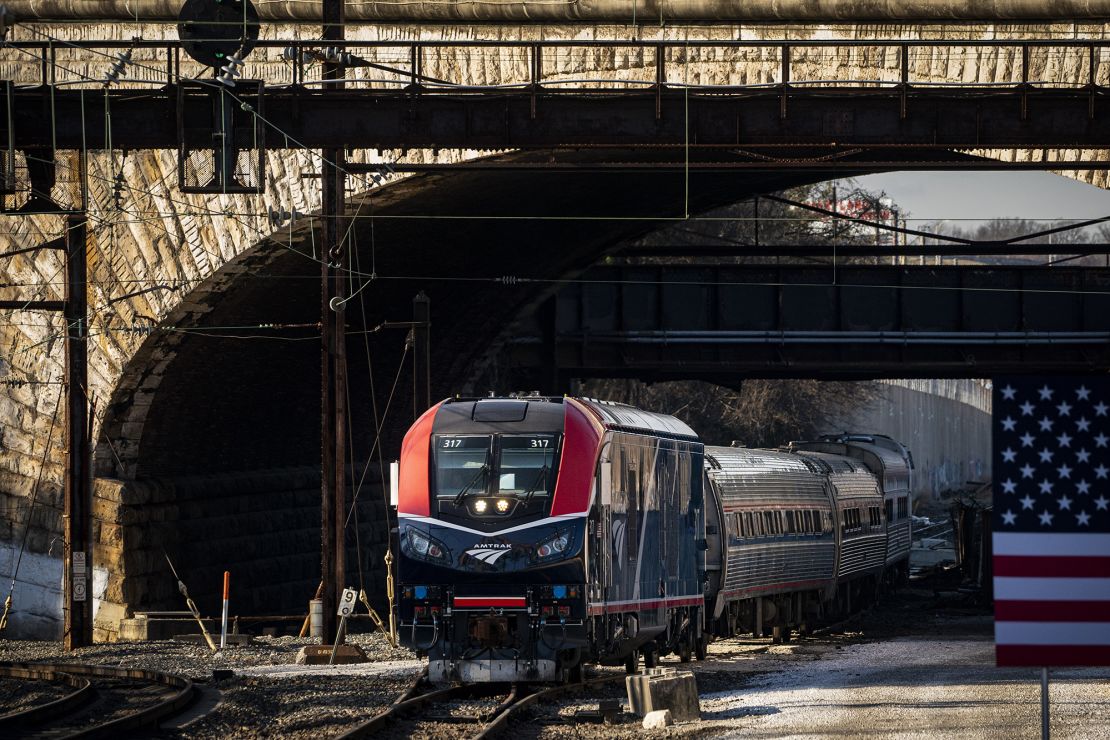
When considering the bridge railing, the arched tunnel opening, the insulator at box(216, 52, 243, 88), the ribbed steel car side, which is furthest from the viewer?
the arched tunnel opening

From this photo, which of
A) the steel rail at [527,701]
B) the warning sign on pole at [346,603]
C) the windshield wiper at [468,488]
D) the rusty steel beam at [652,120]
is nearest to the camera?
the steel rail at [527,701]

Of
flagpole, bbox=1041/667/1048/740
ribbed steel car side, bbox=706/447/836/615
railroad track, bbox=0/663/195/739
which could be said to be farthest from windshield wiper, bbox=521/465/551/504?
ribbed steel car side, bbox=706/447/836/615

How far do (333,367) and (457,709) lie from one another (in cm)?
913

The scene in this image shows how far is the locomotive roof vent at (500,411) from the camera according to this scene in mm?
18984

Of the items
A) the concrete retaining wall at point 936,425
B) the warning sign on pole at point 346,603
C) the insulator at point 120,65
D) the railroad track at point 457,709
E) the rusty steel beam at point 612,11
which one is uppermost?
the rusty steel beam at point 612,11

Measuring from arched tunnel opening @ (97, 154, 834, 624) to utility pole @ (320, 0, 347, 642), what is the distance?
170 cm

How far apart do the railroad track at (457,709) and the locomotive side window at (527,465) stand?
1.98m

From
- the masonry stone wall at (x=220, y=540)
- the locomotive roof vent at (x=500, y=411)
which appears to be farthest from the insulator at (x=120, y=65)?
the locomotive roof vent at (x=500, y=411)

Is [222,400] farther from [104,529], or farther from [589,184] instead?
[589,184]

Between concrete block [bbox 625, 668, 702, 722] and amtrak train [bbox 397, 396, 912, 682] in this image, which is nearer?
concrete block [bbox 625, 668, 702, 722]

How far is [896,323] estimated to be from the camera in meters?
39.6

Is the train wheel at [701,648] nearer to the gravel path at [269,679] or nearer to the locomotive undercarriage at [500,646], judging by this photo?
the gravel path at [269,679]

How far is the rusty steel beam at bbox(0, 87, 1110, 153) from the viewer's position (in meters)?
22.5

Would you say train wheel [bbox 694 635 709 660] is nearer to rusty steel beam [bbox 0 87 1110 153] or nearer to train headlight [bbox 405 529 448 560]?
rusty steel beam [bbox 0 87 1110 153]
